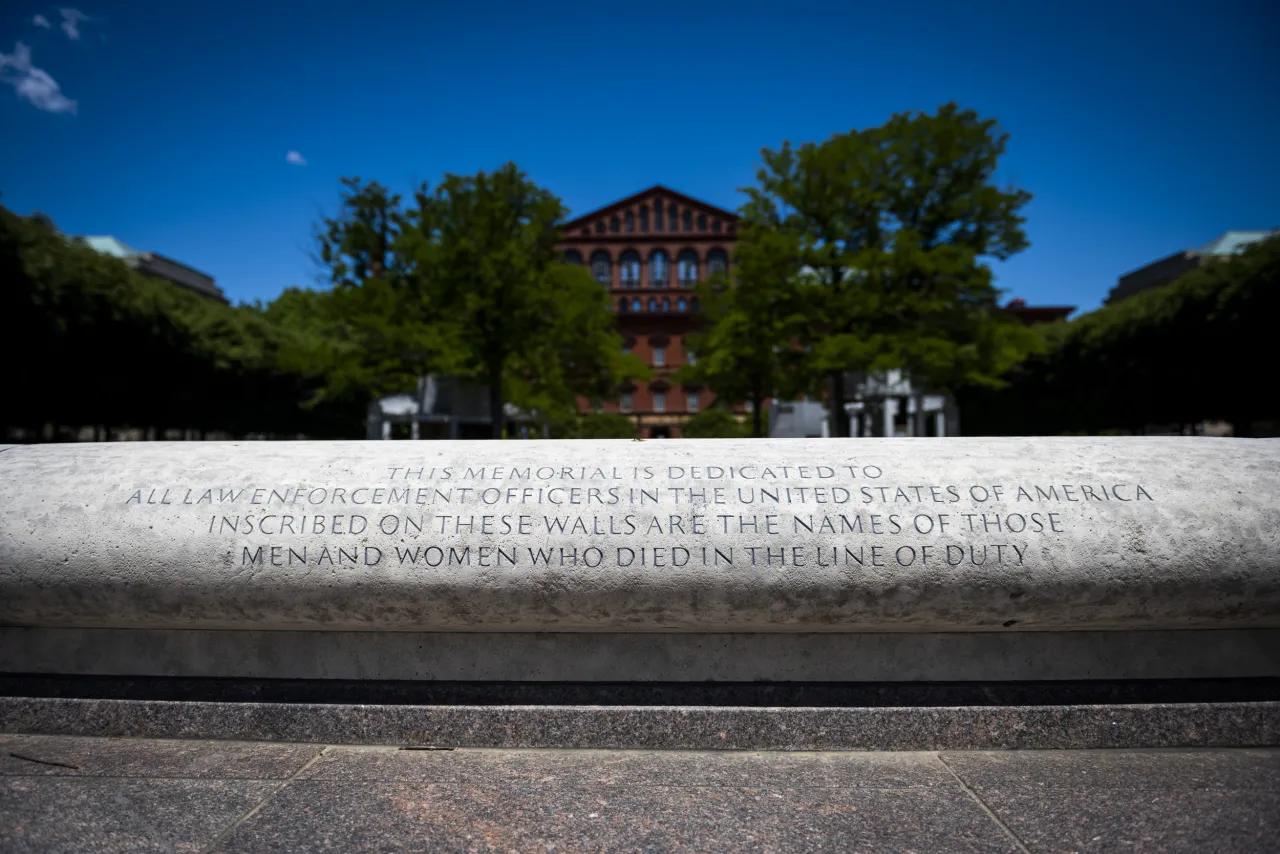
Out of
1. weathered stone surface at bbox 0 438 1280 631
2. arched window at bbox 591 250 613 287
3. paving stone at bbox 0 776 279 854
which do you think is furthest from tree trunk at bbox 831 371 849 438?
arched window at bbox 591 250 613 287

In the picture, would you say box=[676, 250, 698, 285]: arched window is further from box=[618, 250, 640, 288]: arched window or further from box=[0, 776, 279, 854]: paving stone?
box=[0, 776, 279, 854]: paving stone

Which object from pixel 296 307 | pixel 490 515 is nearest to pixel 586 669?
pixel 490 515

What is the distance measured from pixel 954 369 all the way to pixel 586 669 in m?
19.5

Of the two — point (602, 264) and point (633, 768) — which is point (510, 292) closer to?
point (633, 768)

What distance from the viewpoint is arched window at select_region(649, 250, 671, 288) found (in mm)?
69312

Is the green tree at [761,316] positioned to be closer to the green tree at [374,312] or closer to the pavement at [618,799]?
the green tree at [374,312]

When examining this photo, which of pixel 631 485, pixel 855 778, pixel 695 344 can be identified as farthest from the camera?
pixel 695 344

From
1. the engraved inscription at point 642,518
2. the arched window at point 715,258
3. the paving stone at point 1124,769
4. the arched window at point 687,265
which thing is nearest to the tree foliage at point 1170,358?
the paving stone at point 1124,769

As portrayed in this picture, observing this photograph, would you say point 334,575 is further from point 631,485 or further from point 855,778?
point 855,778

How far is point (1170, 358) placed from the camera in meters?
22.9

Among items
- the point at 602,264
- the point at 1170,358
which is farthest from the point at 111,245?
the point at 1170,358

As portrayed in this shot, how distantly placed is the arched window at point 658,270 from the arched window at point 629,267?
1.30 m

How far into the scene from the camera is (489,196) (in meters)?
21.3

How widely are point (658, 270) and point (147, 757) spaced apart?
227 feet
